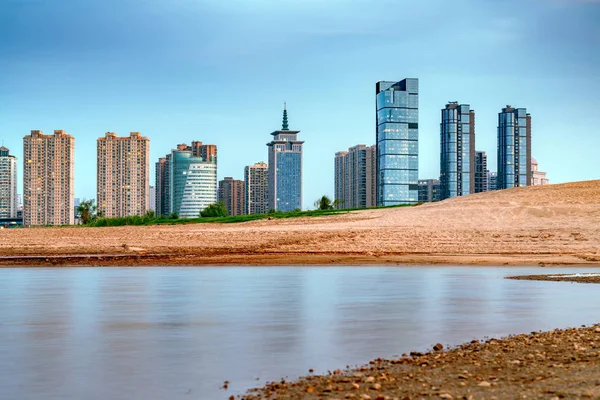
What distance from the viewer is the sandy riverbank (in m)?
38.3

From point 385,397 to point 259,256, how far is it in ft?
107

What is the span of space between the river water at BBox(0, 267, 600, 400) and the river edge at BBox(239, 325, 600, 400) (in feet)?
2.16

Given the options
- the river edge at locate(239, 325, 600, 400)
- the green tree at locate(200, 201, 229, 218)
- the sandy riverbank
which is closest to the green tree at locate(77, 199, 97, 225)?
the green tree at locate(200, 201, 229, 218)

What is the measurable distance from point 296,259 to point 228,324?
78.5 ft

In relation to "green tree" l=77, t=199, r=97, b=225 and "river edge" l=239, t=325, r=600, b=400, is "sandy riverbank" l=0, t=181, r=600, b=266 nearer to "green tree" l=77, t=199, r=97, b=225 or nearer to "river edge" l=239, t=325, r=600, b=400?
"river edge" l=239, t=325, r=600, b=400

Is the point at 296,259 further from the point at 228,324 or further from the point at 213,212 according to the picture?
the point at 213,212

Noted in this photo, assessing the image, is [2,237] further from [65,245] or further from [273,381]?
[273,381]

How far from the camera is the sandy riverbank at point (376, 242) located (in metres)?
38.3

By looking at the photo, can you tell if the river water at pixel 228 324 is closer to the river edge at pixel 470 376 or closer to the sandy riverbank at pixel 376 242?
the river edge at pixel 470 376

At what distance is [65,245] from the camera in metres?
46.8

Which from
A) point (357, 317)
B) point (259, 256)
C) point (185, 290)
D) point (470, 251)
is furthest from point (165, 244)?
point (357, 317)

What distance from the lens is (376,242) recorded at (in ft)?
153

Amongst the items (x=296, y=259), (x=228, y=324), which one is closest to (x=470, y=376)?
(x=228, y=324)

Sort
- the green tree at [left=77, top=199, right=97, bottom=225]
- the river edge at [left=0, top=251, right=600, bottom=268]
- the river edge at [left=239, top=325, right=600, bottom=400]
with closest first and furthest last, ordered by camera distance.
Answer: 1. the river edge at [left=239, top=325, right=600, bottom=400]
2. the river edge at [left=0, top=251, right=600, bottom=268]
3. the green tree at [left=77, top=199, right=97, bottom=225]
